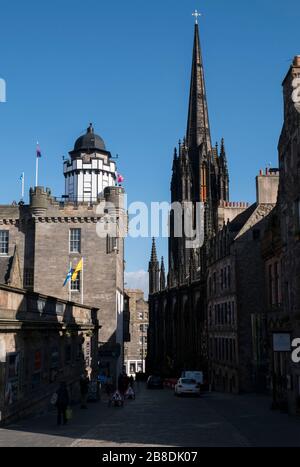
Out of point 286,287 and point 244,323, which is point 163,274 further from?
point 286,287

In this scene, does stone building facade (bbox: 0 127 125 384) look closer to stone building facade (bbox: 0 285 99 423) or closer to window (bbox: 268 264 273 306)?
stone building facade (bbox: 0 285 99 423)

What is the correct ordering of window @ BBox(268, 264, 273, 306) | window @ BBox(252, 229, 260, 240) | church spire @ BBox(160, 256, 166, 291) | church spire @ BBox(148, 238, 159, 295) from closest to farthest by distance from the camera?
window @ BBox(268, 264, 273, 306) < window @ BBox(252, 229, 260, 240) < church spire @ BBox(160, 256, 166, 291) < church spire @ BBox(148, 238, 159, 295)

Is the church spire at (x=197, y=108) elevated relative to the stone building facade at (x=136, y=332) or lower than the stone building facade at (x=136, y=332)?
elevated

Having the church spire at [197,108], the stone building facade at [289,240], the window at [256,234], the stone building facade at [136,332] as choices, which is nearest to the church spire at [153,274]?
the stone building facade at [136,332]

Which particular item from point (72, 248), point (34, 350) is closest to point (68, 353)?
point (34, 350)

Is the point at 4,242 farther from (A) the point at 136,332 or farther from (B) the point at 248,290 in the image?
(A) the point at 136,332

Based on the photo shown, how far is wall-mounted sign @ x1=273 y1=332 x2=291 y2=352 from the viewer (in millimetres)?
23891

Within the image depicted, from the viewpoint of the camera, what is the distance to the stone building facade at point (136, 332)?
11062cm

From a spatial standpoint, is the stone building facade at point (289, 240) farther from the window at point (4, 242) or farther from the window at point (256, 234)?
the window at point (4, 242)

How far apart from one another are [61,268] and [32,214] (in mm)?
5499

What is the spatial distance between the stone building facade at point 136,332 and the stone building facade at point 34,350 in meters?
78.6

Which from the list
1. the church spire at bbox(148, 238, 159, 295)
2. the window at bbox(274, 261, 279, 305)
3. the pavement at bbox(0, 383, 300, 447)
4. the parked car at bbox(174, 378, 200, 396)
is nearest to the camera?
the pavement at bbox(0, 383, 300, 447)

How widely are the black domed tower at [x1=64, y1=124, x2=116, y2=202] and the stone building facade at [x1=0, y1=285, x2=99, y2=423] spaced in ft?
115

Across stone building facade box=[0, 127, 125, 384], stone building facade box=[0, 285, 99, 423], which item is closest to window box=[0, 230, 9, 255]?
stone building facade box=[0, 127, 125, 384]
